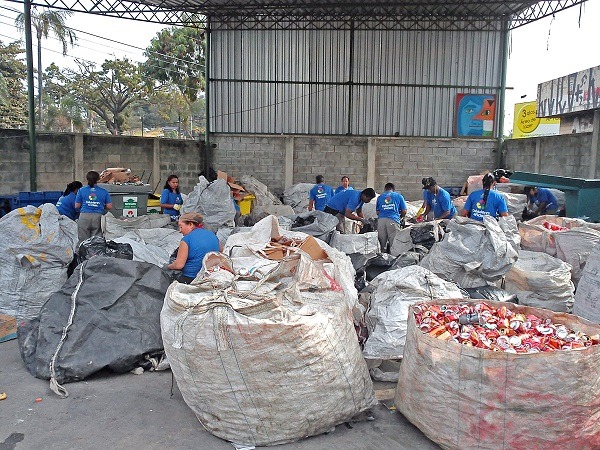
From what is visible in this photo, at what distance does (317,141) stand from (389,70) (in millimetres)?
3016

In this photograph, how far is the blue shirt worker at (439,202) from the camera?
823 cm

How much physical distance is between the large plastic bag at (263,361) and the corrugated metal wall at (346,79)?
1319 centimetres

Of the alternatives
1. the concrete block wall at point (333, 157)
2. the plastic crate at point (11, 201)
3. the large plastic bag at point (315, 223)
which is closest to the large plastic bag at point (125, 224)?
the large plastic bag at point (315, 223)

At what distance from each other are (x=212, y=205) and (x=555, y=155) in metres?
8.68

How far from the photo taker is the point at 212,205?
27.7 ft

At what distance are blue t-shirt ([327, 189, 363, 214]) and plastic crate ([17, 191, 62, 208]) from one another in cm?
500

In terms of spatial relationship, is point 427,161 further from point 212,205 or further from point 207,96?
point 212,205

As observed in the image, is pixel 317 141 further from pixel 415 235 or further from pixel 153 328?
pixel 153 328

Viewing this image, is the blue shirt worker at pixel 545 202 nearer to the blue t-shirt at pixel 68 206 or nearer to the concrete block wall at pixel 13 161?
the blue t-shirt at pixel 68 206

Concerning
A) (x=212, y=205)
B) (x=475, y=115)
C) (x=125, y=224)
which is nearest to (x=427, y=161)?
(x=475, y=115)

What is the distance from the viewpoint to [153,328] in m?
4.48

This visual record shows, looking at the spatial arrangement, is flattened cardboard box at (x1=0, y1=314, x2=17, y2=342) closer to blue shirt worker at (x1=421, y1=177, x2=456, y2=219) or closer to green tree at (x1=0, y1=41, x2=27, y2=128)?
blue shirt worker at (x1=421, y1=177, x2=456, y2=219)

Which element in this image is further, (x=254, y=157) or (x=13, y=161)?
(x=254, y=157)

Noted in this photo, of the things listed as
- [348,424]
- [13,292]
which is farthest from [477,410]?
[13,292]
